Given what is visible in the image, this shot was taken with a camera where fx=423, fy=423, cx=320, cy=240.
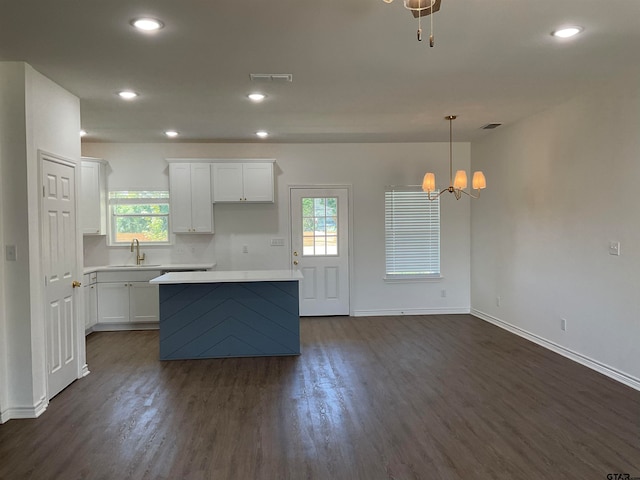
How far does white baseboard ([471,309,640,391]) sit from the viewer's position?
11.8 feet

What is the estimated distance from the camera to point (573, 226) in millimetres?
4281

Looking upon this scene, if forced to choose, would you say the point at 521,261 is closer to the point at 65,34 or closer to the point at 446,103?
the point at 446,103

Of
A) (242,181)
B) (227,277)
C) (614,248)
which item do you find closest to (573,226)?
(614,248)

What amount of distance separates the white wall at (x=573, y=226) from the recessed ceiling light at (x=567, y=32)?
116cm

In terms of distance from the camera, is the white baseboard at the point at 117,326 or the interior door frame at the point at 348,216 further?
the interior door frame at the point at 348,216

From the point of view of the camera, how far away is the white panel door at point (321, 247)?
6.41 metres

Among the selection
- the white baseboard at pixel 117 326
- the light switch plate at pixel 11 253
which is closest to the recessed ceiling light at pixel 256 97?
the light switch plate at pixel 11 253

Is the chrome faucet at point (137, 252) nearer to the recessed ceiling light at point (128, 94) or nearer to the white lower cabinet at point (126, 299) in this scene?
the white lower cabinet at point (126, 299)

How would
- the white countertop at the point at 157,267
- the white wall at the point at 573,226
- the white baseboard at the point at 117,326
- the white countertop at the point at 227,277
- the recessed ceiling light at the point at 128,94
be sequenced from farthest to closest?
the white baseboard at the point at 117,326
the white countertop at the point at 157,267
the white countertop at the point at 227,277
the recessed ceiling light at the point at 128,94
the white wall at the point at 573,226

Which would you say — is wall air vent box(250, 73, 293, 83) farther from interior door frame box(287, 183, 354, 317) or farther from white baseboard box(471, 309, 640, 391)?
white baseboard box(471, 309, 640, 391)

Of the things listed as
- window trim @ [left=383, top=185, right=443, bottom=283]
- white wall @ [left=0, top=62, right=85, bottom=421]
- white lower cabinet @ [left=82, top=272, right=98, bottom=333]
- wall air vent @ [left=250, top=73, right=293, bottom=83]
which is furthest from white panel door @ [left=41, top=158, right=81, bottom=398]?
window trim @ [left=383, top=185, right=443, bottom=283]

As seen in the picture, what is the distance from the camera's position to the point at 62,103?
3.71 meters

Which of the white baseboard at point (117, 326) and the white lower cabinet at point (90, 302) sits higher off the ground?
the white lower cabinet at point (90, 302)

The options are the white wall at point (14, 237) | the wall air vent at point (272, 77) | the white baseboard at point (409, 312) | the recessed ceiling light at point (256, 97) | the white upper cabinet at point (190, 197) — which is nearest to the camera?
the white wall at point (14, 237)
